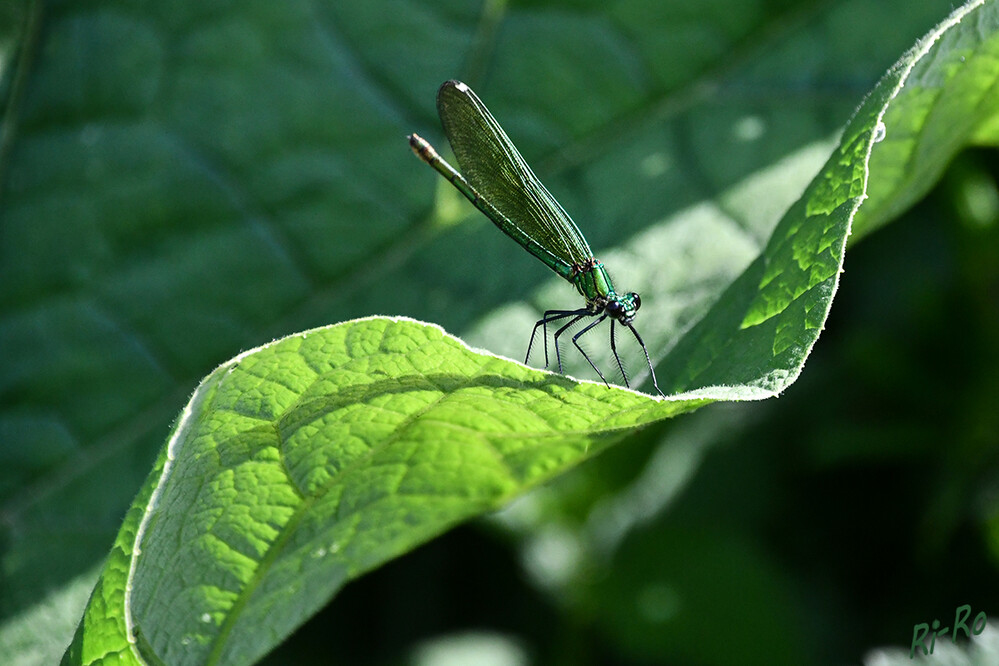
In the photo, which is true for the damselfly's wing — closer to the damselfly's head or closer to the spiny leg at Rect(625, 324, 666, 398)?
the damselfly's head

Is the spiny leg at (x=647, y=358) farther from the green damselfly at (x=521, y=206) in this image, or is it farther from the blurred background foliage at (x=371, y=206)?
the green damselfly at (x=521, y=206)

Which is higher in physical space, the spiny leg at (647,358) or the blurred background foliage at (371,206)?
the blurred background foliage at (371,206)

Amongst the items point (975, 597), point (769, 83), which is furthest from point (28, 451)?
point (975, 597)

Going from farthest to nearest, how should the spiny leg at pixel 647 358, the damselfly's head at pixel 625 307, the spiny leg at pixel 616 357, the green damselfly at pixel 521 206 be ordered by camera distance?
the green damselfly at pixel 521 206 → the damselfly's head at pixel 625 307 → the spiny leg at pixel 616 357 → the spiny leg at pixel 647 358

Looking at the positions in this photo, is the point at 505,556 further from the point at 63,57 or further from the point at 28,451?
the point at 63,57

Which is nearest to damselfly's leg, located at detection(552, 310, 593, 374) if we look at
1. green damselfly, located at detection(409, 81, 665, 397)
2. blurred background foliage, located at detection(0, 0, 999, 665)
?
green damselfly, located at detection(409, 81, 665, 397)

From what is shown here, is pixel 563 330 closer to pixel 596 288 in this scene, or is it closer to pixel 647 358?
pixel 596 288

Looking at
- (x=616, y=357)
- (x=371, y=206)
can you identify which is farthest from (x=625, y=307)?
(x=371, y=206)

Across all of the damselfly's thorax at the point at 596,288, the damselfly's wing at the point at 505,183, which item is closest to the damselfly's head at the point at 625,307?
the damselfly's thorax at the point at 596,288
